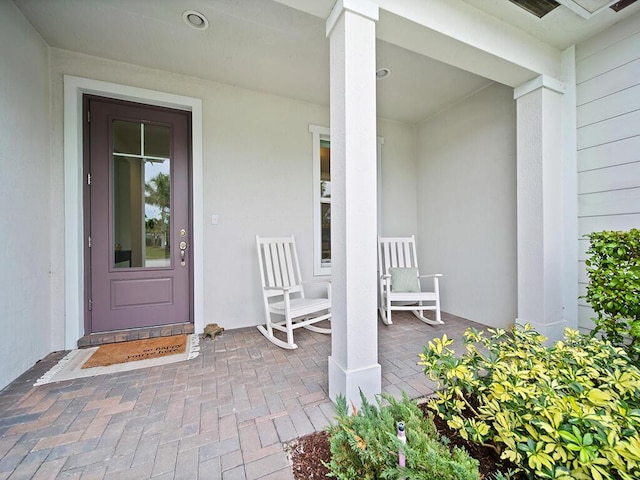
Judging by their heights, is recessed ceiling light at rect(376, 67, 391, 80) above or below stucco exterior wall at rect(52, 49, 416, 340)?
above

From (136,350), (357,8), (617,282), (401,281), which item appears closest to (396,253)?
(401,281)

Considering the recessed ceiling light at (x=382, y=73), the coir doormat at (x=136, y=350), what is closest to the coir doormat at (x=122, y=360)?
the coir doormat at (x=136, y=350)

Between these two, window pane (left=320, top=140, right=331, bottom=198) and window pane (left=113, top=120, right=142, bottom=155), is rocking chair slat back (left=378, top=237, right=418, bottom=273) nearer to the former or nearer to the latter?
window pane (left=320, top=140, right=331, bottom=198)

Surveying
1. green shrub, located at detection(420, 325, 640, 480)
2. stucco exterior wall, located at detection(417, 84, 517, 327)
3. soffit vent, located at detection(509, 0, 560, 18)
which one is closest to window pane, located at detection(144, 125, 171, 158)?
green shrub, located at detection(420, 325, 640, 480)

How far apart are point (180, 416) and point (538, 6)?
365 cm

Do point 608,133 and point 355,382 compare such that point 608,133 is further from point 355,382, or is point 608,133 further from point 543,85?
point 355,382

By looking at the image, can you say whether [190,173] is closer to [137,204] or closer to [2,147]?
[137,204]

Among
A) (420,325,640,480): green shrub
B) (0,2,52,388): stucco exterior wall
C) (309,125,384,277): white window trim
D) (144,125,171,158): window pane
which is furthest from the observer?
(309,125,384,277): white window trim

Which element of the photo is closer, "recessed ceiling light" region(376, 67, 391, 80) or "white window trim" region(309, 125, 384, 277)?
"recessed ceiling light" region(376, 67, 391, 80)

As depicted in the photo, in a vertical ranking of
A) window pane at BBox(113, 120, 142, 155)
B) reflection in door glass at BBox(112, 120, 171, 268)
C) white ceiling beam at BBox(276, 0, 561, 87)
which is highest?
white ceiling beam at BBox(276, 0, 561, 87)

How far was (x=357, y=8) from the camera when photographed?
4.91ft

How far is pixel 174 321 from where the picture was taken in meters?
2.80

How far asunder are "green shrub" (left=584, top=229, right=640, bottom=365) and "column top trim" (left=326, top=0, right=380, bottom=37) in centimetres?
212

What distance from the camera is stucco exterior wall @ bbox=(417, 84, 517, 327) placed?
9.22ft
